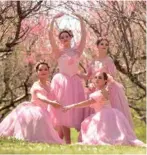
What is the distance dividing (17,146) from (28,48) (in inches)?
298

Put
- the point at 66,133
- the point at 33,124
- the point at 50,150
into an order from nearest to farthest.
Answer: the point at 50,150
the point at 33,124
the point at 66,133

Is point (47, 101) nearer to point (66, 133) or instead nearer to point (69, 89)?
point (69, 89)

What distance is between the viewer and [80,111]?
7.06 metres

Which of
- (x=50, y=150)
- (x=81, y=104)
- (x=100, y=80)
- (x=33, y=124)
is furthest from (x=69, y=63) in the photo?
(x=50, y=150)

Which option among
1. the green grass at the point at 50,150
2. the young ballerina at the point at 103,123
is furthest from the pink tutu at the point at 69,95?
the green grass at the point at 50,150

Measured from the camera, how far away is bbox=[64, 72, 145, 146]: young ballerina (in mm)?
6461

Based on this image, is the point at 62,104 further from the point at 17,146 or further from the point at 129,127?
the point at 17,146

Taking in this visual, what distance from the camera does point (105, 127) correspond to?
21.5ft

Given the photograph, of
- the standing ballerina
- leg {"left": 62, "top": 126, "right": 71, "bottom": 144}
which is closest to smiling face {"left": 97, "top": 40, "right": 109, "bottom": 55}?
the standing ballerina

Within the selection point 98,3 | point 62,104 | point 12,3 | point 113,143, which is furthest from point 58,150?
point 98,3

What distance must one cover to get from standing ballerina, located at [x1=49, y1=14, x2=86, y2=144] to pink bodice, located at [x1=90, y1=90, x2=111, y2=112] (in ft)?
1.27

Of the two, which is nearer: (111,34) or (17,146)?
(17,146)

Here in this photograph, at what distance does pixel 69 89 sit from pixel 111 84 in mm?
650

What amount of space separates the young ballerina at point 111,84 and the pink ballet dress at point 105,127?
252 mm
